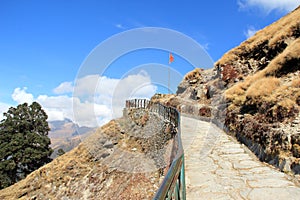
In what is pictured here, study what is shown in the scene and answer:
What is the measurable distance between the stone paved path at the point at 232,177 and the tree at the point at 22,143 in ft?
74.4

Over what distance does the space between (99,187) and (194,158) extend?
375 inches

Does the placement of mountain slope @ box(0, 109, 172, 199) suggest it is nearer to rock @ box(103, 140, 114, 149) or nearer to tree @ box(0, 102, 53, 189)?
rock @ box(103, 140, 114, 149)

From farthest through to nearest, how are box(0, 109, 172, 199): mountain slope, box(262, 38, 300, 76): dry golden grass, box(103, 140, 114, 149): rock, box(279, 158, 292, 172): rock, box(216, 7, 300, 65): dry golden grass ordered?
box(103, 140, 114, 149): rock
box(216, 7, 300, 65): dry golden grass
box(0, 109, 172, 199): mountain slope
box(262, 38, 300, 76): dry golden grass
box(279, 158, 292, 172): rock

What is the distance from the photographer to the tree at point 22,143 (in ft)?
76.1

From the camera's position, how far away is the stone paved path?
3735 mm

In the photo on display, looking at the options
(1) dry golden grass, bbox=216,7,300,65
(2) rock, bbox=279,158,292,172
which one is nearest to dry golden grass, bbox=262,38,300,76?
(1) dry golden grass, bbox=216,7,300,65

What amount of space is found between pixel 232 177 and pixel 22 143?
83.8 feet

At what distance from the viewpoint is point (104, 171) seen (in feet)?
49.9

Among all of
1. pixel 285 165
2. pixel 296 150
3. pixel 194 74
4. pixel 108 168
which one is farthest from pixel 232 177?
pixel 194 74

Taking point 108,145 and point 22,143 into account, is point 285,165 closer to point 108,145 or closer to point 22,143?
point 108,145

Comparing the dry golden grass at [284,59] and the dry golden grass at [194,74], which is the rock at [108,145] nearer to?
the dry golden grass at [284,59]

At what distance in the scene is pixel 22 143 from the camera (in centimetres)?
2455

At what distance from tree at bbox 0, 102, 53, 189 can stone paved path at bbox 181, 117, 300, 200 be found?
22.7m

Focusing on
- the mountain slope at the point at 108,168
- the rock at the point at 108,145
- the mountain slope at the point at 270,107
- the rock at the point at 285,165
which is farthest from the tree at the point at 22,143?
the rock at the point at 285,165
